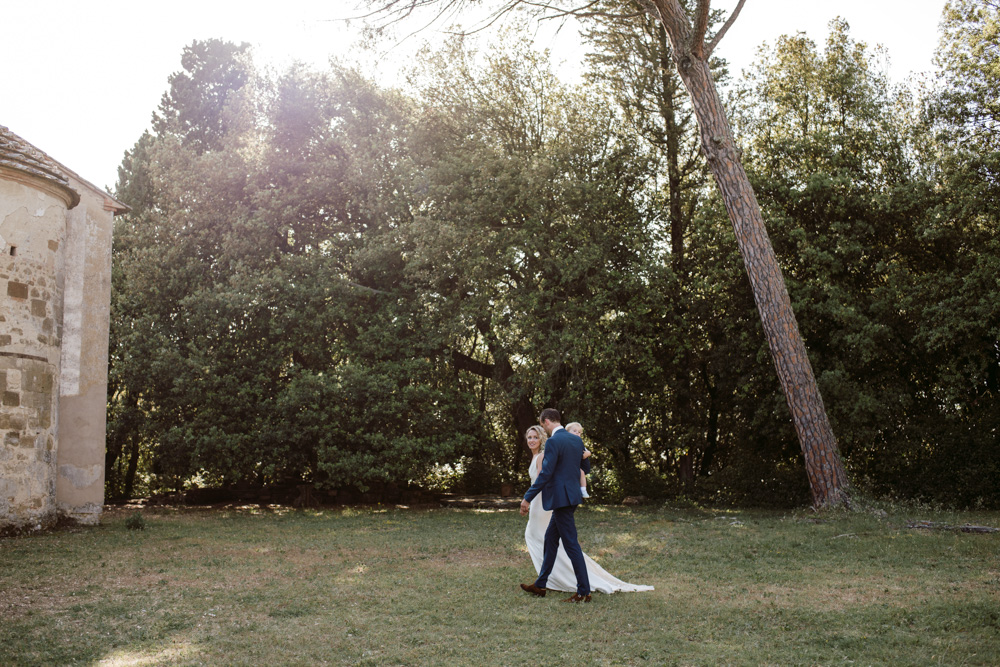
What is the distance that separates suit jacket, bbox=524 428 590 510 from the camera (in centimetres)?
821

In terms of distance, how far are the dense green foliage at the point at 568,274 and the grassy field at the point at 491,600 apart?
539 cm

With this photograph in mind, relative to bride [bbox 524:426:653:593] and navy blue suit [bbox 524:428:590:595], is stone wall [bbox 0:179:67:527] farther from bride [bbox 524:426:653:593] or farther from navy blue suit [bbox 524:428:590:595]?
navy blue suit [bbox 524:428:590:595]

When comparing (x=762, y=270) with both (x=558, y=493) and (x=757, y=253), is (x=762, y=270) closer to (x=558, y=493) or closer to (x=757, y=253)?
(x=757, y=253)

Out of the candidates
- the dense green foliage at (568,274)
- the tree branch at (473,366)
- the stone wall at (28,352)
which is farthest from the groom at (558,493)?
the tree branch at (473,366)

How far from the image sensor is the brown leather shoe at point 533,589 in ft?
26.8

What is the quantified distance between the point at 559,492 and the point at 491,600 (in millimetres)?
1275

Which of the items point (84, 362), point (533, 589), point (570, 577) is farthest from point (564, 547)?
point (84, 362)

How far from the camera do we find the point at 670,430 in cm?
2172

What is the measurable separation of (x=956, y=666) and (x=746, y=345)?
14460 mm

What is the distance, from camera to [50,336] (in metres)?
14.4

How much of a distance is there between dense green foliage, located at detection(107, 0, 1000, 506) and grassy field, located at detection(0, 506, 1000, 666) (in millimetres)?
5390

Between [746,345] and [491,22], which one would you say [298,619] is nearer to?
[491,22]

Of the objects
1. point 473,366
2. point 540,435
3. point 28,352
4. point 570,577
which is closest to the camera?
point 570,577

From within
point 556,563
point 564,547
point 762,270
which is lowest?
point 556,563
